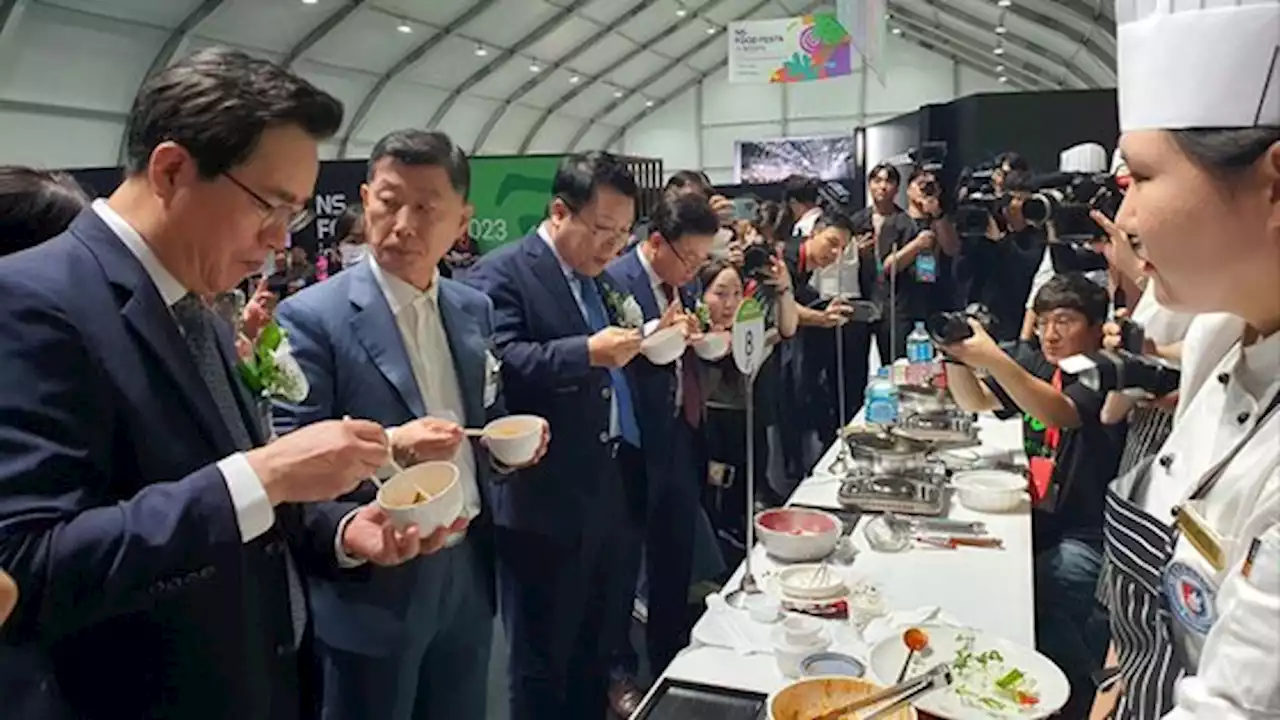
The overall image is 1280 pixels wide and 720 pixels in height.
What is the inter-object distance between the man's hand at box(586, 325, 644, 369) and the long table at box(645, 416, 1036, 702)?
0.62 meters

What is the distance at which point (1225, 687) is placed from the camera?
0.77 metres

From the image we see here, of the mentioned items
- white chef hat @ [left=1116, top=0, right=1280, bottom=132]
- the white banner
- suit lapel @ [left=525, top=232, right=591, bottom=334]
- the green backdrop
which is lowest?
suit lapel @ [left=525, top=232, right=591, bottom=334]

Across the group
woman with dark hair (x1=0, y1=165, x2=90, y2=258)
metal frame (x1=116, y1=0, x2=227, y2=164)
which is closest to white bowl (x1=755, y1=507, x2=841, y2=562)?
woman with dark hair (x1=0, y1=165, x2=90, y2=258)

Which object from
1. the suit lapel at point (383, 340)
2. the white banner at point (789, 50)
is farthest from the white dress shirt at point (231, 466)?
the white banner at point (789, 50)

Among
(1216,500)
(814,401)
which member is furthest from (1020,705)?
(814,401)

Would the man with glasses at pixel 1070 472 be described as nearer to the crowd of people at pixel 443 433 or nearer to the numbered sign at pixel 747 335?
the crowd of people at pixel 443 433

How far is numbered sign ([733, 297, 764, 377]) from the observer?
80.8 inches

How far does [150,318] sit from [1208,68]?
3.83 feet

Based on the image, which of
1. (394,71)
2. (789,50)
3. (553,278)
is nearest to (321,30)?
(394,71)

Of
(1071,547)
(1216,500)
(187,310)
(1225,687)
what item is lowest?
(1071,547)

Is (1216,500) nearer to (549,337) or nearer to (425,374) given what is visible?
(425,374)

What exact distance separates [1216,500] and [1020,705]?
59cm

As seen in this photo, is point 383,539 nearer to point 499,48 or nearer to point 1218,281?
point 1218,281

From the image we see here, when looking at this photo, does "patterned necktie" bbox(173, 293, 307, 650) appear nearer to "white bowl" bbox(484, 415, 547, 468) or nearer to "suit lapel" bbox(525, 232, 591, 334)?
"white bowl" bbox(484, 415, 547, 468)
